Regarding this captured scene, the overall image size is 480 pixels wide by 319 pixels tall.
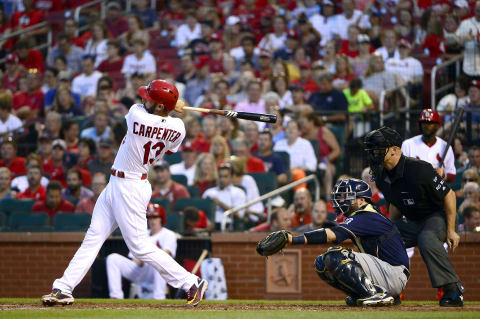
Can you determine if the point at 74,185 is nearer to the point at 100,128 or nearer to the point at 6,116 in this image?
the point at 100,128

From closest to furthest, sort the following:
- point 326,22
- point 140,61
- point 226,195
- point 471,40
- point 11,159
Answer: point 226,195
point 471,40
point 11,159
point 326,22
point 140,61

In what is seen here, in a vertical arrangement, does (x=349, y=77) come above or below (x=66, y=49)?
below

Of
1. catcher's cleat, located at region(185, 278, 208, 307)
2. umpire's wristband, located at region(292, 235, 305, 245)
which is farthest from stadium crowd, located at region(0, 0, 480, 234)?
umpire's wristband, located at region(292, 235, 305, 245)

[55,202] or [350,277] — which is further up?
[55,202]

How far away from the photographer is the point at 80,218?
40.4ft

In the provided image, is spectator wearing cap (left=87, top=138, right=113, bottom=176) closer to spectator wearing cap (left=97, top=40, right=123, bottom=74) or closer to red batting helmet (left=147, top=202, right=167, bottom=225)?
red batting helmet (left=147, top=202, right=167, bottom=225)

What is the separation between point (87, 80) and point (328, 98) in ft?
16.6

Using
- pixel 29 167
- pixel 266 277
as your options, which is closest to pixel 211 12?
pixel 29 167

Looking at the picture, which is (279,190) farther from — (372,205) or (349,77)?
(372,205)

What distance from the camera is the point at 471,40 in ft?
45.1

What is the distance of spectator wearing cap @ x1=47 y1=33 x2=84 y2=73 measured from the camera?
17922 millimetres

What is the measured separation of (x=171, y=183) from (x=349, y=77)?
392 cm

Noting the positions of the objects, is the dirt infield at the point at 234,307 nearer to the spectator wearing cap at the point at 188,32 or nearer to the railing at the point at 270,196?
the railing at the point at 270,196

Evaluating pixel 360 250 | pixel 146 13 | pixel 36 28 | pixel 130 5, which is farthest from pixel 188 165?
pixel 36 28
